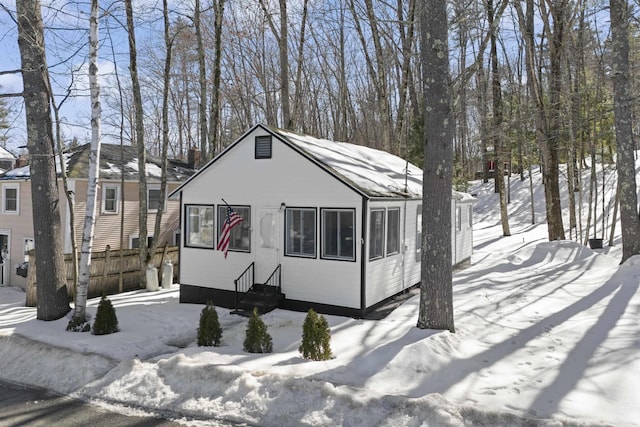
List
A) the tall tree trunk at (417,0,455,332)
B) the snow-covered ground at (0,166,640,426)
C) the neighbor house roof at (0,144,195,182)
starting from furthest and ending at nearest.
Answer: the neighbor house roof at (0,144,195,182) → the tall tree trunk at (417,0,455,332) → the snow-covered ground at (0,166,640,426)

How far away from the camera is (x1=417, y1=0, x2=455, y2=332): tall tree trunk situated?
726 centimetres

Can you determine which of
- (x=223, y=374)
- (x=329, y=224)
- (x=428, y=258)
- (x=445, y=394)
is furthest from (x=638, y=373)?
(x=329, y=224)

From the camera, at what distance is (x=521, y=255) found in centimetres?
1495

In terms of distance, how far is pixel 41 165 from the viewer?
30.7ft

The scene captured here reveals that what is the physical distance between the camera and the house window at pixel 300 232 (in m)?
10.2

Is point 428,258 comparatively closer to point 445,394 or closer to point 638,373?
point 445,394

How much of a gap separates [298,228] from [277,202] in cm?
84

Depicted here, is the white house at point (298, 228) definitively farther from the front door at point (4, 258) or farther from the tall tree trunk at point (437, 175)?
the front door at point (4, 258)

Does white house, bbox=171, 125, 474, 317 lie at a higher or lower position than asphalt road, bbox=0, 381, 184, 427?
higher

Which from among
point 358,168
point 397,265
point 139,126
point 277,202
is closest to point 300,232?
point 277,202

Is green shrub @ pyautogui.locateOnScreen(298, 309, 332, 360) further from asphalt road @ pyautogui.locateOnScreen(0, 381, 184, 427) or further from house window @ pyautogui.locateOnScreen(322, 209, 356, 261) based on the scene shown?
house window @ pyautogui.locateOnScreen(322, 209, 356, 261)

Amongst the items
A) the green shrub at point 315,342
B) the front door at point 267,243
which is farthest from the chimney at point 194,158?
the green shrub at point 315,342

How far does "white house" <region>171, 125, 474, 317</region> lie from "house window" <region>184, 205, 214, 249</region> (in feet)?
0.09

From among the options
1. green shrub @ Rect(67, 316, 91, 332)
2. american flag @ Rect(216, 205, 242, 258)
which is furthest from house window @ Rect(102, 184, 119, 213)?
green shrub @ Rect(67, 316, 91, 332)
